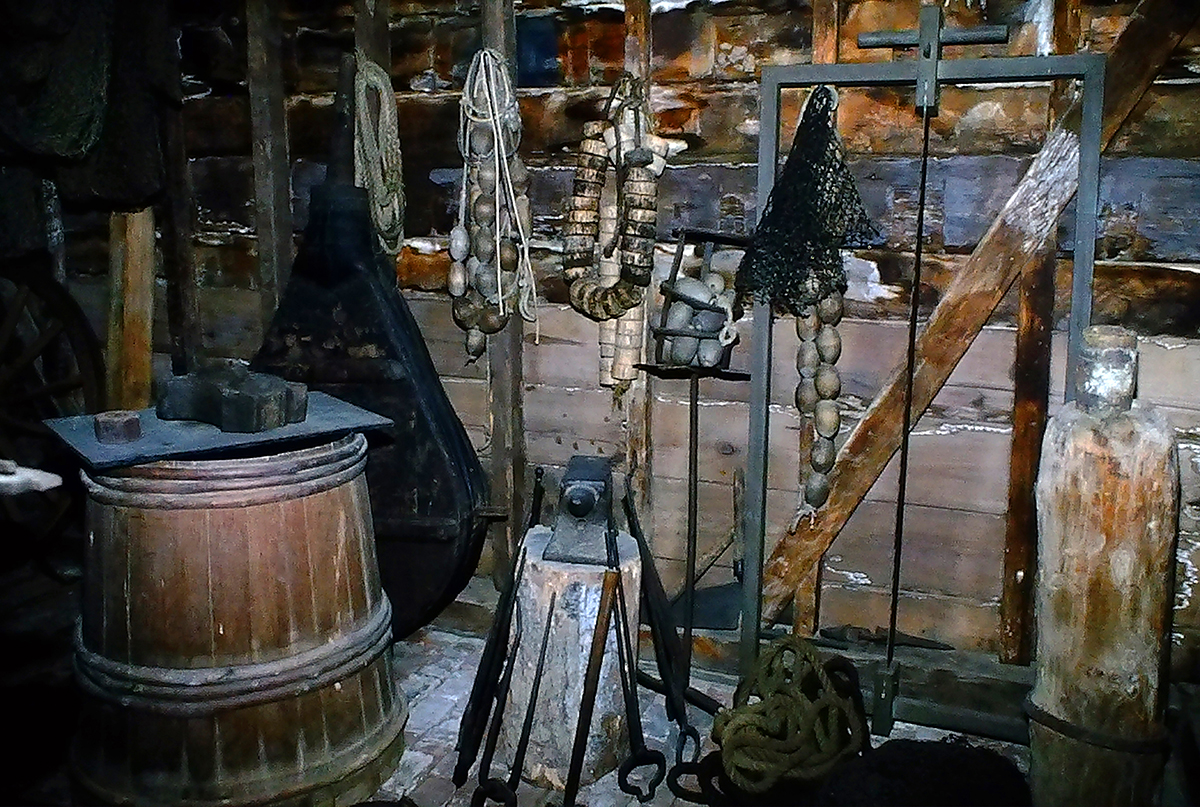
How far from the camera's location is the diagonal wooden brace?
248 centimetres

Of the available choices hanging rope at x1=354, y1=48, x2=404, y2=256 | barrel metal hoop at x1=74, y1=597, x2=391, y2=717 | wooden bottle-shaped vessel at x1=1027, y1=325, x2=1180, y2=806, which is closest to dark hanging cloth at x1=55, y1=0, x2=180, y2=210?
hanging rope at x1=354, y1=48, x2=404, y2=256

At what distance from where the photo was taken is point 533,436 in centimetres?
332

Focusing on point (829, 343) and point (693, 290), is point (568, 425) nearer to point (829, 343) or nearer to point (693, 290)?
point (693, 290)

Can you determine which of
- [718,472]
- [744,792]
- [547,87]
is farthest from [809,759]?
[547,87]

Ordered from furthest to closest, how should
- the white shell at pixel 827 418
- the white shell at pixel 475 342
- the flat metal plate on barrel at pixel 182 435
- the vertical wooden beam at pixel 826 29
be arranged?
1. the white shell at pixel 475 342
2. the white shell at pixel 827 418
3. the vertical wooden beam at pixel 826 29
4. the flat metal plate on barrel at pixel 182 435

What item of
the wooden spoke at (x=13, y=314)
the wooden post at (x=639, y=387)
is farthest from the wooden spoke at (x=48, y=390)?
the wooden post at (x=639, y=387)

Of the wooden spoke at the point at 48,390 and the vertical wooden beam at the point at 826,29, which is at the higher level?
the vertical wooden beam at the point at 826,29

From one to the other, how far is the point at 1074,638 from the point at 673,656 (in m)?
1.11

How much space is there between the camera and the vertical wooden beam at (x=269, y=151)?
10.8ft

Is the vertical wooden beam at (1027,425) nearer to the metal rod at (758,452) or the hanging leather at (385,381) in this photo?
the metal rod at (758,452)

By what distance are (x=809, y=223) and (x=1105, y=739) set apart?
4.74 feet

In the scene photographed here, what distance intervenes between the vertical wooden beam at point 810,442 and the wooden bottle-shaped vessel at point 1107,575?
0.85 m

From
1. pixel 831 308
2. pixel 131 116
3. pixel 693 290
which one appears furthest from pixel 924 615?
pixel 131 116

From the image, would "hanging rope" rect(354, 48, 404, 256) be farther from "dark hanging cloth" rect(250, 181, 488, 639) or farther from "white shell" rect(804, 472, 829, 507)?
"white shell" rect(804, 472, 829, 507)
